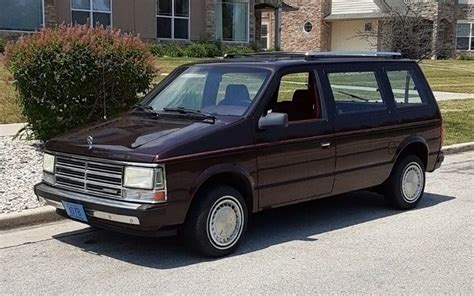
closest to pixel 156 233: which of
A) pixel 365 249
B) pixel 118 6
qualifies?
pixel 365 249

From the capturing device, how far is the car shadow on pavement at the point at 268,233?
→ 6117mm

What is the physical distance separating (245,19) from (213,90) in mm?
26432

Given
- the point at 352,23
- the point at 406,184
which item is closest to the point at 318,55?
the point at 406,184

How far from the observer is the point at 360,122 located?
7.35 meters

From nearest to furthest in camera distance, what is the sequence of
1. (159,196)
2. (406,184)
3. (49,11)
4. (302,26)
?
(159,196) < (406,184) < (49,11) < (302,26)

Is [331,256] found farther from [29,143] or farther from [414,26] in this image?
[414,26]

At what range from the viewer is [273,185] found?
645 centimetres

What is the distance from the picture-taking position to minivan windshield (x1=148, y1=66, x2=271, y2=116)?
21.3ft

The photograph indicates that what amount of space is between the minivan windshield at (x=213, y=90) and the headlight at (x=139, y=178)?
3.78ft

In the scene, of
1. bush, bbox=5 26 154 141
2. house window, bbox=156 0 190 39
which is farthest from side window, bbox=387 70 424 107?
house window, bbox=156 0 190 39

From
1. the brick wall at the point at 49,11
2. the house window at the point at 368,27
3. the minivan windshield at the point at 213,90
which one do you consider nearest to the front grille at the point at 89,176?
the minivan windshield at the point at 213,90

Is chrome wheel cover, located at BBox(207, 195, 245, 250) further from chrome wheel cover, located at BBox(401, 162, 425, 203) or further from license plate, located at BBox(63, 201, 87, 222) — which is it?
chrome wheel cover, located at BBox(401, 162, 425, 203)

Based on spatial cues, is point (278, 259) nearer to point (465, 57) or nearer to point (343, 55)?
point (343, 55)

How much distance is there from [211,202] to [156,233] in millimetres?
562
